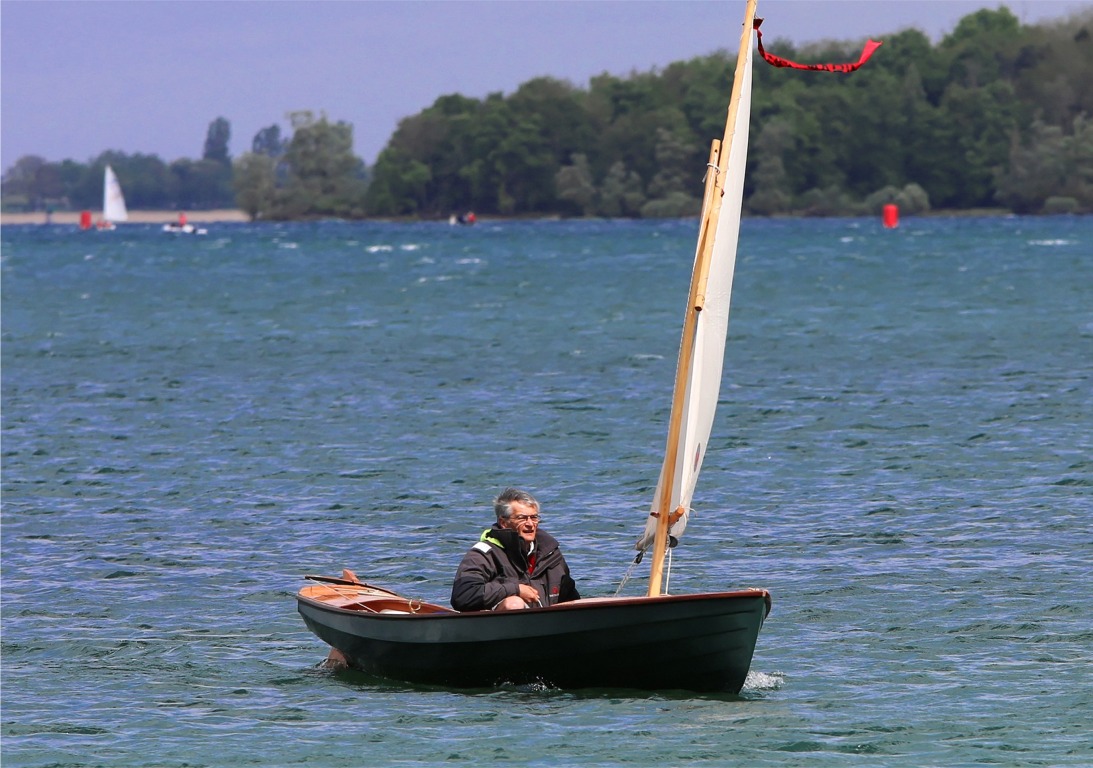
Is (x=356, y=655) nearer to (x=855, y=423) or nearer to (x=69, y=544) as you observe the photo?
(x=69, y=544)

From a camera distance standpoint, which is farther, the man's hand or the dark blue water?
the man's hand

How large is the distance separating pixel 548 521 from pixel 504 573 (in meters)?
8.63

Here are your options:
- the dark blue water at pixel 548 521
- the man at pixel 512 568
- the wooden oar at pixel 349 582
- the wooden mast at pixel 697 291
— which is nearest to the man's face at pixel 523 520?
the man at pixel 512 568

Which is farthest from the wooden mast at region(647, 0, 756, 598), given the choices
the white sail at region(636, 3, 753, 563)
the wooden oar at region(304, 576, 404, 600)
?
the wooden oar at region(304, 576, 404, 600)

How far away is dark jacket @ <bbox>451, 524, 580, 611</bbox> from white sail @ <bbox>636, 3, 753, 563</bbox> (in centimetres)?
91

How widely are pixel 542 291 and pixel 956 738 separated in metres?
66.1

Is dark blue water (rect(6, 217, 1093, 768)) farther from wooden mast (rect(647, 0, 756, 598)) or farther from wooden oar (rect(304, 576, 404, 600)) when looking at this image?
wooden mast (rect(647, 0, 756, 598))

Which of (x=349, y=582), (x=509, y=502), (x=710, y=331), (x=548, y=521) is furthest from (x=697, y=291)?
(x=548, y=521)

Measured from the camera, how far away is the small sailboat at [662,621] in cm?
1364

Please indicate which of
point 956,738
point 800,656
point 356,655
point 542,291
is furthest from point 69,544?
point 542,291

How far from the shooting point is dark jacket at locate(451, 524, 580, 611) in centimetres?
1416

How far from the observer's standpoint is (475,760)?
12992mm

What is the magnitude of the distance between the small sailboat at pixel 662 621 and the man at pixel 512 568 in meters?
0.24

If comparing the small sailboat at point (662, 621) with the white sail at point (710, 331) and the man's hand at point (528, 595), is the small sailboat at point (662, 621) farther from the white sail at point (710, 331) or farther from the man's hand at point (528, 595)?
the man's hand at point (528, 595)
